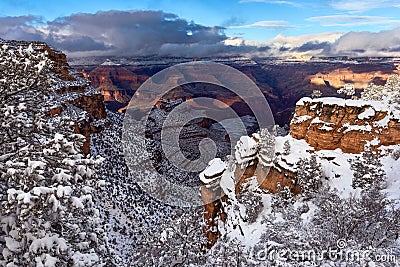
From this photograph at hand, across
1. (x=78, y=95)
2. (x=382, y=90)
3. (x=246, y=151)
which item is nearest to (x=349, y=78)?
(x=382, y=90)

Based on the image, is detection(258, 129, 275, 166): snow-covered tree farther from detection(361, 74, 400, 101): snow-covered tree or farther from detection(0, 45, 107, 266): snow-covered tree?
detection(0, 45, 107, 266): snow-covered tree

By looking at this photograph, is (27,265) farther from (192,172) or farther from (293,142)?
(192,172)

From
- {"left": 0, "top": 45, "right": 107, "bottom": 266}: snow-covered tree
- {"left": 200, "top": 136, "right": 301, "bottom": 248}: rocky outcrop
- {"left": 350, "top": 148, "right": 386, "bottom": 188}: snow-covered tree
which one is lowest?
{"left": 200, "top": 136, "right": 301, "bottom": 248}: rocky outcrop

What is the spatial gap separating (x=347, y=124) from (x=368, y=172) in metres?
6.94

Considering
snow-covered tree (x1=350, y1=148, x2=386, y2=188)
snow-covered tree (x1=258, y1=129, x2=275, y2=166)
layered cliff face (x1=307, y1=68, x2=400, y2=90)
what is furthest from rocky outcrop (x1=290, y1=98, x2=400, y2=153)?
layered cliff face (x1=307, y1=68, x2=400, y2=90)

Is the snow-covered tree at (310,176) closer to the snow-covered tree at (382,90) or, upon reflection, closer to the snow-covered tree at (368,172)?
the snow-covered tree at (368,172)

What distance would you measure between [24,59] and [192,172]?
51.9m

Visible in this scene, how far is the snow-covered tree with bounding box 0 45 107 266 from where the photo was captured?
211 inches

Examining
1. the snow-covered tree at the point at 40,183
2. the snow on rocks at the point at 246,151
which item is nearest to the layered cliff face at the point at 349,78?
the snow on rocks at the point at 246,151

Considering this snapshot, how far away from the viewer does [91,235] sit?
709cm

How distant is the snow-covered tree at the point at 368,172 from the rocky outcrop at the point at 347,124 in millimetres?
4274

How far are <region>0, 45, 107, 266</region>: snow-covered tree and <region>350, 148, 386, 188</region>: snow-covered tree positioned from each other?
1860 centimetres

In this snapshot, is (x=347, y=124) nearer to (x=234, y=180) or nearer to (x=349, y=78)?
(x=234, y=180)

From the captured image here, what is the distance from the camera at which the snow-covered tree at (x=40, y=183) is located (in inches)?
211
